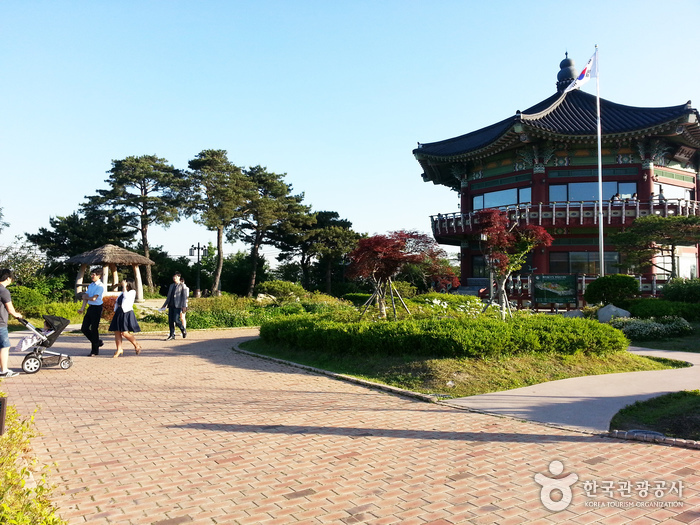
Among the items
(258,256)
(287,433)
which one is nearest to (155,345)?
(287,433)

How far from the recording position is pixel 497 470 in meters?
4.75

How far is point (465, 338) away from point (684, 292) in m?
13.4

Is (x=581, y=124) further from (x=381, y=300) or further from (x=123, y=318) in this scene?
(x=123, y=318)

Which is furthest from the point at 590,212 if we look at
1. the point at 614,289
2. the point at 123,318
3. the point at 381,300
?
the point at 123,318

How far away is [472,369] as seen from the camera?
29.0 feet

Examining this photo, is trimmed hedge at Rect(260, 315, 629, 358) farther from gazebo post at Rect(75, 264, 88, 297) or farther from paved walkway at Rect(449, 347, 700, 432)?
gazebo post at Rect(75, 264, 88, 297)

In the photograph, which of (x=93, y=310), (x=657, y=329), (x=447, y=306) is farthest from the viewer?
(x=447, y=306)

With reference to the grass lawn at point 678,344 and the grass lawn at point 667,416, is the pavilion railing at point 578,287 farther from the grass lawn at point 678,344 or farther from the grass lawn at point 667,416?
the grass lawn at point 667,416

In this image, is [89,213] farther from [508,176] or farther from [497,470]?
[497,470]

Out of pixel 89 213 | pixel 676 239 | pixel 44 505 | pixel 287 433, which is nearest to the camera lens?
pixel 44 505

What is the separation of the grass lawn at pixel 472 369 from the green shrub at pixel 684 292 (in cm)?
891

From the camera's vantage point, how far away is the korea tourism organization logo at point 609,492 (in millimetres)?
4020

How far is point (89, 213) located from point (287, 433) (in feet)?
142

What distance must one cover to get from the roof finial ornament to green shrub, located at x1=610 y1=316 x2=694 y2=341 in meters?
24.0
